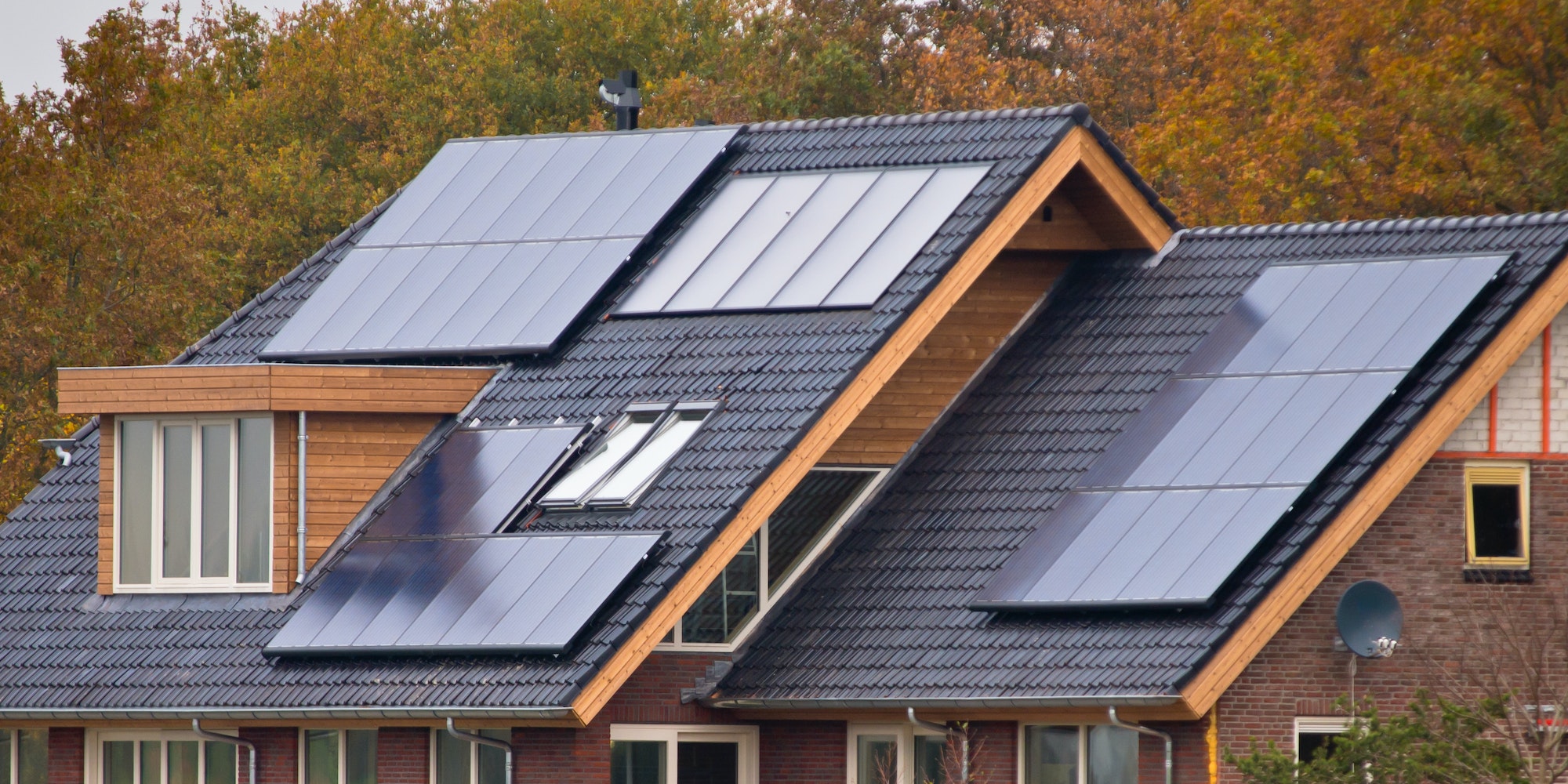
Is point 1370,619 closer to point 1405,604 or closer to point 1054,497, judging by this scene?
point 1405,604

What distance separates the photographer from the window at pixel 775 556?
24.5m

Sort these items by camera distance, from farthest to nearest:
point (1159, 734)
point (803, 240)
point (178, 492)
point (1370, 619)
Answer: point (803, 240) → point (178, 492) → point (1370, 619) → point (1159, 734)

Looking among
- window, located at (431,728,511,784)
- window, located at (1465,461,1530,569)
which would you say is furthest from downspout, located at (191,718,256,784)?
window, located at (1465,461,1530,569)

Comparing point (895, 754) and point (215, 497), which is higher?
point (215, 497)

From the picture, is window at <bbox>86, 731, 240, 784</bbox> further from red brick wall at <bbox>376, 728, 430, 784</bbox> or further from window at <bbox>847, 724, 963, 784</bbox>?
window at <bbox>847, 724, 963, 784</bbox>

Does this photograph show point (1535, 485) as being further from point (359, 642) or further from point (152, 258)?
point (152, 258)

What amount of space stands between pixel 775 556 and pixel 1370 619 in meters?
5.80

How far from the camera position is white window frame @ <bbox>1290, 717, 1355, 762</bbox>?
22.0 meters

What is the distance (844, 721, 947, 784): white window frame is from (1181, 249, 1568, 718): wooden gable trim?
126 inches

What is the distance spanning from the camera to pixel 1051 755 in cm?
2308

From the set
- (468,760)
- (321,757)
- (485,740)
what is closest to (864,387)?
(485,740)

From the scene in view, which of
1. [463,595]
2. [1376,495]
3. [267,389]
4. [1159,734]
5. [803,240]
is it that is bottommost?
[1159,734]

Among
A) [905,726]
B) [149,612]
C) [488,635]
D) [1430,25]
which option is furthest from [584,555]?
[1430,25]

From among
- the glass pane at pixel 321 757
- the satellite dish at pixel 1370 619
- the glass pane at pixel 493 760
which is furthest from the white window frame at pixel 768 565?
the satellite dish at pixel 1370 619
